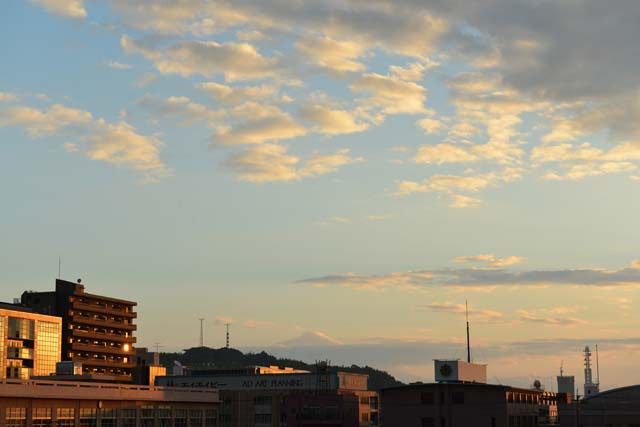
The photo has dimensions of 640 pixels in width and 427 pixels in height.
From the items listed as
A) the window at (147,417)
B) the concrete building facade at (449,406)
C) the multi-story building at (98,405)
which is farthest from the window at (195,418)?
the concrete building facade at (449,406)

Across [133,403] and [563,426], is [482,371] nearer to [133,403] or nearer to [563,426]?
[563,426]

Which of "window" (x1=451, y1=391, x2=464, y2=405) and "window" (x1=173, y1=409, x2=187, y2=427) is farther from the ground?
"window" (x1=451, y1=391, x2=464, y2=405)

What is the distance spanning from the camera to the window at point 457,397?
552 ft

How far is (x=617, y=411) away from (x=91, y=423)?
91.4m

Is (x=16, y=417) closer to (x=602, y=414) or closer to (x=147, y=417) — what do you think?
(x=147, y=417)

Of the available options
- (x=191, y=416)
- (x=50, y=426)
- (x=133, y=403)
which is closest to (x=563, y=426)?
(x=191, y=416)

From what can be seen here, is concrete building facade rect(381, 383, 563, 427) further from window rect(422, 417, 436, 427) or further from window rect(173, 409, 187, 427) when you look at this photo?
window rect(173, 409, 187, 427)

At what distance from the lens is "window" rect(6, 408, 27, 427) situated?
402 feet

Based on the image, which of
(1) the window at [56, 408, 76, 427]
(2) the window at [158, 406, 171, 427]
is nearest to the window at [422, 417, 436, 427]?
(2) the window at [158, 406, 171, 427]

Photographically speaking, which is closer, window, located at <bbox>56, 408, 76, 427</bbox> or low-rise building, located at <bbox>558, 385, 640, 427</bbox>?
window, located at <bbox>56, 408, 76, 427</bbox>

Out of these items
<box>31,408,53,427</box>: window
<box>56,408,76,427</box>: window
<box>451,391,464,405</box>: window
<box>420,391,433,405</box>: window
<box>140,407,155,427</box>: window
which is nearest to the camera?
<box>31,408,53,427</box>: window

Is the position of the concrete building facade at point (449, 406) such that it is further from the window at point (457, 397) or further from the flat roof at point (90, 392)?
the flat roof at point (90, 392)

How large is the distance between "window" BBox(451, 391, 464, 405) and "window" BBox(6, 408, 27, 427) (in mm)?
73886

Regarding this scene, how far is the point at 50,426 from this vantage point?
5103 inches
